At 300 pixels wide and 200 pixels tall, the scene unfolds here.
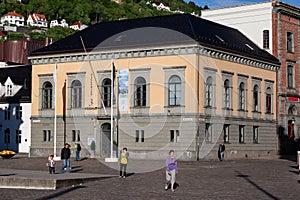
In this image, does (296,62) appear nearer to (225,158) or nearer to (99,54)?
(225,158)

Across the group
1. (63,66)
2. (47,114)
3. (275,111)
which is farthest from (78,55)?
(275,111)

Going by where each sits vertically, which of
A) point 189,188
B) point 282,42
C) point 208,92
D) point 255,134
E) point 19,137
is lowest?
point 189,188

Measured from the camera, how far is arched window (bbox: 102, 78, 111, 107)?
60.5m

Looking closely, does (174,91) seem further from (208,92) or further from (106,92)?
(106,92)

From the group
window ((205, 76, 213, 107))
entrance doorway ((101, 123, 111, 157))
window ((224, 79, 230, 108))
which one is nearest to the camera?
window ((205, 76, 213, 107))

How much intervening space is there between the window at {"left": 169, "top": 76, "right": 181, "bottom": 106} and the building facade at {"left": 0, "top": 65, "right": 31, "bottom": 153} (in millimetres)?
22859

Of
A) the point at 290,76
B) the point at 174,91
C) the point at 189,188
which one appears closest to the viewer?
the point at 189,188

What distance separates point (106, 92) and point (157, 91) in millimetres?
5740

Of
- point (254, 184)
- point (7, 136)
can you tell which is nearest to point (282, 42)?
point (7, 136)

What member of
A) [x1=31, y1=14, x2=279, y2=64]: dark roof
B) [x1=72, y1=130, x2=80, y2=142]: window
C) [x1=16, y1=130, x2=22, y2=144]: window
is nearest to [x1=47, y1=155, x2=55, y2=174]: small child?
[x1=31, y1=14, x2=279, y2=64]: dark roof

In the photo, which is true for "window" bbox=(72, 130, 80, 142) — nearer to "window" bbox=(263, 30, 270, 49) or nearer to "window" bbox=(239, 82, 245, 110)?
"window" bbox=(239, 82, 245, 110)

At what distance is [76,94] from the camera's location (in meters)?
62.4

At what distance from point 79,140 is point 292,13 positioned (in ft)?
89.3

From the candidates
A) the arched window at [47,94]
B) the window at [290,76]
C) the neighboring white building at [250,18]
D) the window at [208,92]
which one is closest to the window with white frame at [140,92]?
the window at [208,92]
